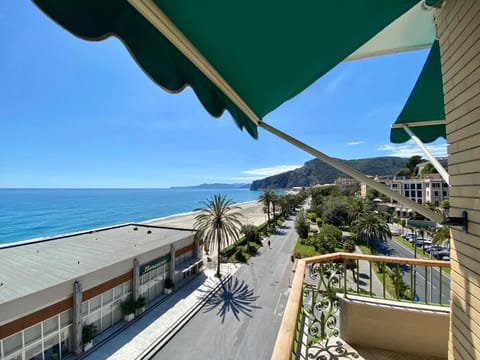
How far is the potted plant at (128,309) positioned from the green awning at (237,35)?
12039mm

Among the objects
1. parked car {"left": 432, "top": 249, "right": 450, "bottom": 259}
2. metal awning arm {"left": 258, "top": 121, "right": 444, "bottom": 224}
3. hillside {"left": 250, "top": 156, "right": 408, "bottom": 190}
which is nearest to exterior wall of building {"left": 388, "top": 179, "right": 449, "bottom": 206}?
parked car {"left": 432, "top": 249, "right": 450, "bottom": 259}

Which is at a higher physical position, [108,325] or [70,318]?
[70,318]

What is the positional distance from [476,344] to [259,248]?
73.1 feet

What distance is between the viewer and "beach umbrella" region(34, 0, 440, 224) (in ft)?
2.68

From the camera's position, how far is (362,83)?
4191 mm

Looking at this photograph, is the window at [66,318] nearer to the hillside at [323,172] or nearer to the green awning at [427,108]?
the green awning at [427,108]

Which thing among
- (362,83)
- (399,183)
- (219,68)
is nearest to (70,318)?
(219,68)

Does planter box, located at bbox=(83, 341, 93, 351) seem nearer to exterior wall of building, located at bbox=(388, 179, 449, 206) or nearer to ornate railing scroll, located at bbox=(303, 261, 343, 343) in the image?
ornate railing scroll, located at bbox=(303, 261, 343, 343)

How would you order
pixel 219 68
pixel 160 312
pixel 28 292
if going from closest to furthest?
pixel 219 68 → pixel 28 292 → pixel 160 312

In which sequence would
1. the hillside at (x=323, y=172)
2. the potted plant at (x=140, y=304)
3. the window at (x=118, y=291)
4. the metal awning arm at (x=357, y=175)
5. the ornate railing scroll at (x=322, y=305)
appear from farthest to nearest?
the hillside at (x=323, y=172) → the potted plant at (x=140, y=304) → the window at (x=118, y=291) → the ornate railing scroll at (x=322, y=305) → the metal awning arm at (x=357, y=175)

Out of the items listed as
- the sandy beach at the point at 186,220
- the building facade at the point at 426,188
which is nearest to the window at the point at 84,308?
Answer: the sandy beach at the point at 186,220

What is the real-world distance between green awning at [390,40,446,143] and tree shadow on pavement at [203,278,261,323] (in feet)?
37.1

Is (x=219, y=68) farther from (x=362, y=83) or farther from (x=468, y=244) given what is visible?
(x=362, y=83)

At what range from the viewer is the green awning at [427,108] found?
7.43 feet
